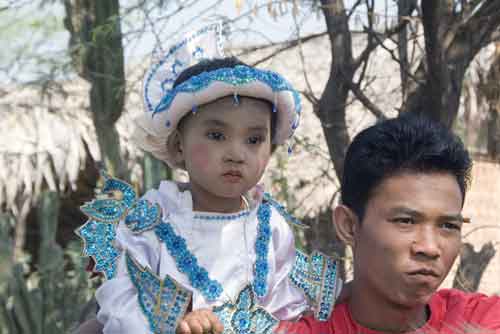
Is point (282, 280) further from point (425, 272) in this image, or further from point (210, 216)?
point (425, 272)

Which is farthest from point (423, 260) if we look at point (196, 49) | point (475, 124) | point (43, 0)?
point (43, 0)

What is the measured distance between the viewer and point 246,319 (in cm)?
255

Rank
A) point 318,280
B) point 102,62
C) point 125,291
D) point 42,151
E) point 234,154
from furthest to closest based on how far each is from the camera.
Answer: point 42,151, point 102,62, point 234,154, point 125,291, point 318,280

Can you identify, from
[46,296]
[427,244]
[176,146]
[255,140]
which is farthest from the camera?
[46,296]

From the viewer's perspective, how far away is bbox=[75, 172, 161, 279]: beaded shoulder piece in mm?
2959

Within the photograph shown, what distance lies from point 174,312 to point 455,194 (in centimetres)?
87

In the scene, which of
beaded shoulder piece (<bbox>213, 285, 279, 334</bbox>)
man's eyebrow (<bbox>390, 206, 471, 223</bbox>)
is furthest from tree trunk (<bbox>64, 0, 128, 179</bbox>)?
man's eyebrow (<bbox>390, 206, 471, 223</bbox>)

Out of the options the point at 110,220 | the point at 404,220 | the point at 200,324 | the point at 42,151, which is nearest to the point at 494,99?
the point at 110,220

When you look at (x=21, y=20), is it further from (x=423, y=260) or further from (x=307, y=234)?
(x=423, y=260)

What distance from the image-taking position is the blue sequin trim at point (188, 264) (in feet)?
9.81

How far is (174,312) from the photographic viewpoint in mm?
2605

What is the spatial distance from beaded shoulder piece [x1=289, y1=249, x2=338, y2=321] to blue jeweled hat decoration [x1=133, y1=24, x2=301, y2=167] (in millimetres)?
580

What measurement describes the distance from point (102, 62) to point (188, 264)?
3.39m

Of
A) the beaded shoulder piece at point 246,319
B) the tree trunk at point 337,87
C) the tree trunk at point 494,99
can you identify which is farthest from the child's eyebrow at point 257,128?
the tree trunk at point 494,99
